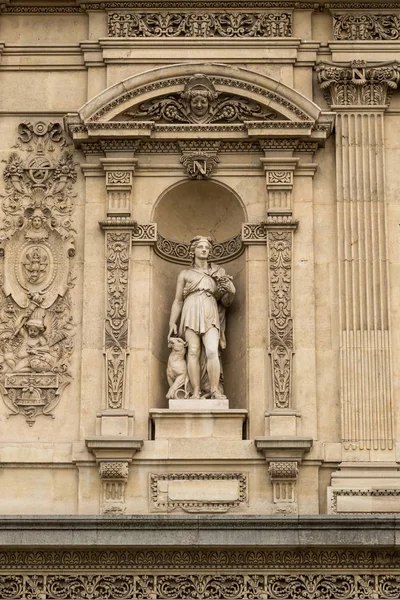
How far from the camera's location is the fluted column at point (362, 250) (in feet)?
78.3

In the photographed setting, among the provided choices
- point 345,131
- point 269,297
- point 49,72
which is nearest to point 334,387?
point 269,297

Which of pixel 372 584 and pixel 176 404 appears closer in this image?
pixel 372 584

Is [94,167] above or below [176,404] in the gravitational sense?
above

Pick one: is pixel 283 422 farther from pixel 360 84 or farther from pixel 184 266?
pixel 360 84

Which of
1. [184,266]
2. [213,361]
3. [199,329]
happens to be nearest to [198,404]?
[213,361]

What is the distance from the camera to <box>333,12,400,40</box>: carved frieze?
25531mm

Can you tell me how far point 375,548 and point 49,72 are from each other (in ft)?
24.5

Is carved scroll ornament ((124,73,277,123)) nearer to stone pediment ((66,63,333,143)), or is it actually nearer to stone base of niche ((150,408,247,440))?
stone pediment ((66,63,333,143))

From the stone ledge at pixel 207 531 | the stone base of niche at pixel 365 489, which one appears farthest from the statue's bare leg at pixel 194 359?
the stone ledge at pixel 207 531

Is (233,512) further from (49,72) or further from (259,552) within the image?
(49,72)

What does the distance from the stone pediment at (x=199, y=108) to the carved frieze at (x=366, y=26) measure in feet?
4.05

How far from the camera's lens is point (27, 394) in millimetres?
24188

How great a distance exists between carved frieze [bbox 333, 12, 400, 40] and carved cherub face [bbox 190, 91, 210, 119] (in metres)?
1.91

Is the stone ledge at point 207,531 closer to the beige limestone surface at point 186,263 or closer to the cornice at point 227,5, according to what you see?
the beige limestone surface at point 186,263
